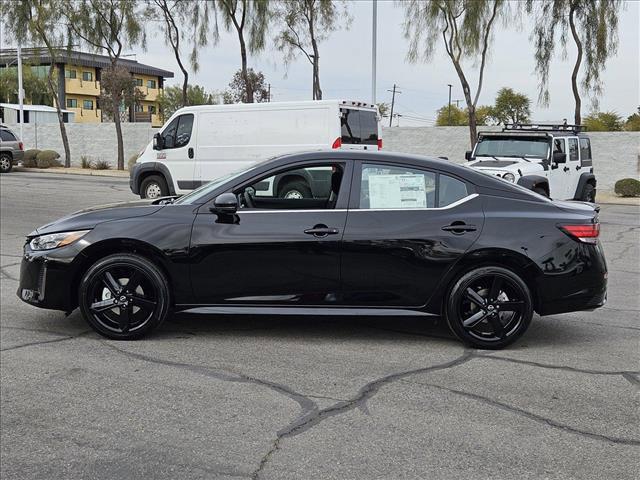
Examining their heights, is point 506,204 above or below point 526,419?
above

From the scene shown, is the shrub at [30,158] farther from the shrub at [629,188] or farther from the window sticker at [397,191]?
the window sticker at [397,191]

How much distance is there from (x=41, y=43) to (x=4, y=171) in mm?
8534

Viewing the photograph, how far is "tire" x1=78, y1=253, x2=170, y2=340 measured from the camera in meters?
5.79

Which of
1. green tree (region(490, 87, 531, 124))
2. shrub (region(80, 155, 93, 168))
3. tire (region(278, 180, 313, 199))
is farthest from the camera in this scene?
green tree (region(490, 87, 531, 124))

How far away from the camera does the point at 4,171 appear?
30.0m

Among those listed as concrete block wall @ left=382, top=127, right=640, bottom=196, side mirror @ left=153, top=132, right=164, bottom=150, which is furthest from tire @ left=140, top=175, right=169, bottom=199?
concrete block wall @ left=382, top=127, right=640, bottom=196

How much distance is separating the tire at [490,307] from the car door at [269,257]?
96 centimetres

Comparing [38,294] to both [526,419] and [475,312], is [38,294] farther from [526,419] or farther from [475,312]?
[526,419]

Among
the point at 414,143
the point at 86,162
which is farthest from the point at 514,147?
the point at 86,162

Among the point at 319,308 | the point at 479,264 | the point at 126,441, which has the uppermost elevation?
the point at 479,264

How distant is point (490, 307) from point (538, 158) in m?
10.1

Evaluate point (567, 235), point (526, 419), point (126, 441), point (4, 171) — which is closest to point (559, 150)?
point (567, 235)

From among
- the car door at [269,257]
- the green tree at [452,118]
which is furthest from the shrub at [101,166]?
the green tree at [452,118]

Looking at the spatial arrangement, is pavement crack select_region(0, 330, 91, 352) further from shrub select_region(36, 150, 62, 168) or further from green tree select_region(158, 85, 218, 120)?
Result: green tree select_region(158, 85, 218, 120)
